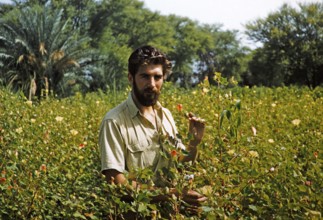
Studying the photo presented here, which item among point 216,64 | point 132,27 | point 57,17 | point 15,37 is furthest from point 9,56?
point 216,64

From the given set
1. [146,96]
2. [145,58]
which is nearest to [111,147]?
[146,96]

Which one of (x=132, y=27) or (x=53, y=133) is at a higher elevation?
(x=132, y=27)

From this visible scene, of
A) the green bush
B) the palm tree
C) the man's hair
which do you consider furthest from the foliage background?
the man's hair

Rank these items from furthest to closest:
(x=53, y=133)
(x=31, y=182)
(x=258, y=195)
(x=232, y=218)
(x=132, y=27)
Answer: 1. (x=132, y=27)
2. (x=53, y=133)
3. (x=31, y=182)
4. (x=258, y=195)
5. (x=232, y=218)

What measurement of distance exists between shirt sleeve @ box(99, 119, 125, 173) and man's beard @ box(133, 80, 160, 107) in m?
0.17

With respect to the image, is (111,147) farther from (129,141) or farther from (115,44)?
(115,44)

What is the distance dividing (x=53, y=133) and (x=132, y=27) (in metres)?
36.3

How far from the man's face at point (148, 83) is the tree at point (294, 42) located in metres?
32.9

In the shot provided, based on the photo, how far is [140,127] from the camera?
2.27 metres

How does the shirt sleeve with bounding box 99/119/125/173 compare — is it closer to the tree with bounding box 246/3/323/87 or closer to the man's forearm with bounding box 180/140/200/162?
the man's forearm with bounding box 180/140/200/162

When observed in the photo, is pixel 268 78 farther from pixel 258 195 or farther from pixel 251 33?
pixel 258 195

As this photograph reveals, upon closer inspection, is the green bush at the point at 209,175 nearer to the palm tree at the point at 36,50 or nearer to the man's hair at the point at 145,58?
the man's hair at the point at 145,58

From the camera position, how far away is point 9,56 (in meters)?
25.1

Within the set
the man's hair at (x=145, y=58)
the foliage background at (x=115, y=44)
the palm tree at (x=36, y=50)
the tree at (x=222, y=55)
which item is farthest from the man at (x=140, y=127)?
the tree at (x=222, y=55)
